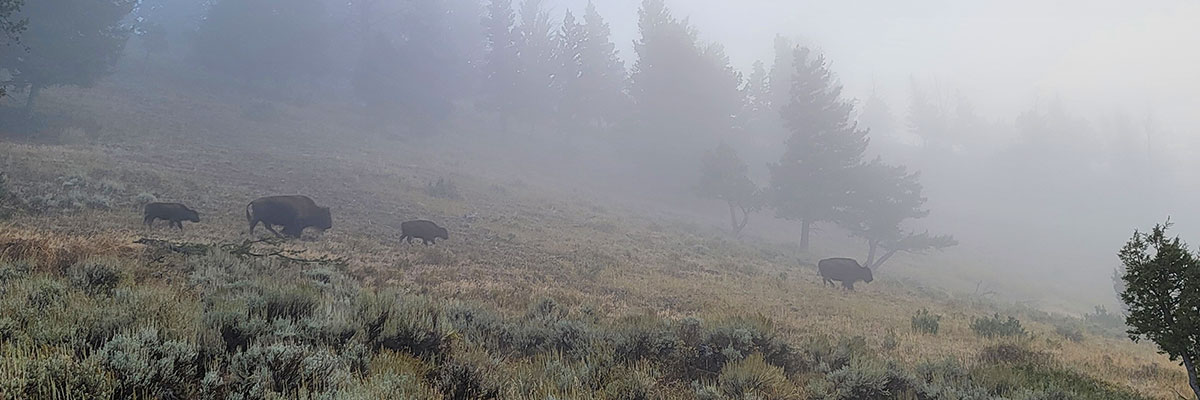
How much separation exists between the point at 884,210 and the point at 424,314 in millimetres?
32569

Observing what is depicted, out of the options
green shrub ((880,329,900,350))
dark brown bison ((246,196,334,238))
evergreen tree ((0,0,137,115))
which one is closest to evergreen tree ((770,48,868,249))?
green shrub ((880,329,900,350))

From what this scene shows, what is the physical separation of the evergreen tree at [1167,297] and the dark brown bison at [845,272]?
14.1 m

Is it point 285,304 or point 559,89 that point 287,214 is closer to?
point 285,304

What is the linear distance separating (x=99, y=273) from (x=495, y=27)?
165ft

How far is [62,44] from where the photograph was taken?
2717 cm

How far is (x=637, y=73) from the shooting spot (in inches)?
1940

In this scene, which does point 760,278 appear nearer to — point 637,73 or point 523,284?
point 523,284

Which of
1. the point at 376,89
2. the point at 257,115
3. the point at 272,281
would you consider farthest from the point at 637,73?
the point at 272,281

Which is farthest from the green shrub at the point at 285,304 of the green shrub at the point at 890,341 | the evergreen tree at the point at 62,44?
the evergreen tree at the point at 62,44

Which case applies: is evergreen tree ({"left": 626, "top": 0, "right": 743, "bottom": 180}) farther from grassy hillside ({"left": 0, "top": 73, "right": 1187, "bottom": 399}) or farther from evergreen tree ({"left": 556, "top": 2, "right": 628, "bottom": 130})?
grassy hillside ({"left": 0, "top": 73, "right": 1187, "bottom": 399})

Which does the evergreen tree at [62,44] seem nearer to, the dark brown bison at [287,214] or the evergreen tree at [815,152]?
the dark brown bison at [287,214]

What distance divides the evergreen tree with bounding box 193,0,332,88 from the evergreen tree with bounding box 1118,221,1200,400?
54842 mm

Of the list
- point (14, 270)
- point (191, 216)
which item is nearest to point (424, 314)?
point (14, 270)

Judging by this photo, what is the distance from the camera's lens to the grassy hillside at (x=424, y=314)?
3.79 meters
